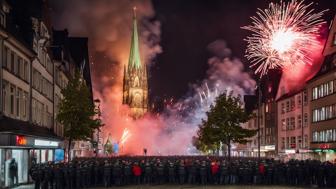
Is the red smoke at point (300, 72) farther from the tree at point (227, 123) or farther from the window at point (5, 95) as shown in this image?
the window at point (5, 95)

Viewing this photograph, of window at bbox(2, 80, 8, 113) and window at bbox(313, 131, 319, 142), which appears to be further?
window at bbox(313, 131, 319, 142)

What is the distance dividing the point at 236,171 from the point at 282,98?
5630 centimetres

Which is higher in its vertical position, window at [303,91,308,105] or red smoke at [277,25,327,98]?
red smoke at [277,25,327,98]

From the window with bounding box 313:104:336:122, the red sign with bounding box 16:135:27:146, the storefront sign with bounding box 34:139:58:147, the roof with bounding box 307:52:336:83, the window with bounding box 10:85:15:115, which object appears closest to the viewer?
the red sign with bounding box 16:135:27:146

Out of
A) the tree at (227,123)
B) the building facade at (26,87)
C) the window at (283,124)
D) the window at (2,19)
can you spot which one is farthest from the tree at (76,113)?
the window at (283,124)

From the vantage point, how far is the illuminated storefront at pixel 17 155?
36250 millimetres

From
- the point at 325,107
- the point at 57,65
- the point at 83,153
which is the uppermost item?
the point at 57,65

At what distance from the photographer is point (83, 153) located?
364ft

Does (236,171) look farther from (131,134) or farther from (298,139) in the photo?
(131,134)

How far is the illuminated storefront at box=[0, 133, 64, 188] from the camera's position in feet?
119

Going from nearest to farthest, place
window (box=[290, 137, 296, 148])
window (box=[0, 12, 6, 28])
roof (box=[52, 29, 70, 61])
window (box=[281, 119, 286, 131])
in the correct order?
window (box=[0, 12, 6, 28]), roof (box=[52, 29, 70, 61]), window (box=[290, 137, 296, 148]), window (box=[281, 119, 286, 131])

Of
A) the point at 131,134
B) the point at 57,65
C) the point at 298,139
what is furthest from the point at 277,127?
the point at 131,134

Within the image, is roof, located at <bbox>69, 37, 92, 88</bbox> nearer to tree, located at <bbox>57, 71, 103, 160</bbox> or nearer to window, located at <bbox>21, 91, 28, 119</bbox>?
tree, located at <bbox>57, 71, 103, 160</bbox>

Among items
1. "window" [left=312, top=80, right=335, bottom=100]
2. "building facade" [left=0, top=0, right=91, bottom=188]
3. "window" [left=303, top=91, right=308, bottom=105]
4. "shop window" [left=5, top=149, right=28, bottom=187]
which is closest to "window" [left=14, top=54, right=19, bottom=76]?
"building facade" [left=0, top=0, right=91, bottom=188]
